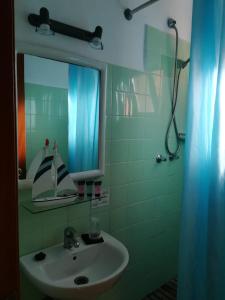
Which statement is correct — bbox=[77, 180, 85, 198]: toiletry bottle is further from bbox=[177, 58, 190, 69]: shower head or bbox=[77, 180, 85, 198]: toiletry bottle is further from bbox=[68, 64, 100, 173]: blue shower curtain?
bbox=[177, 58, 190, 69]: shower head

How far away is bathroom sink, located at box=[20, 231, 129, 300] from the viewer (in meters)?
1.00

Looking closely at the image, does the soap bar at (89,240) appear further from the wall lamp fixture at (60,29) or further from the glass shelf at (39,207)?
the wall lamp fixture at (60,29)

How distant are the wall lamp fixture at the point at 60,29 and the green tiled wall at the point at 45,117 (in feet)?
0.90

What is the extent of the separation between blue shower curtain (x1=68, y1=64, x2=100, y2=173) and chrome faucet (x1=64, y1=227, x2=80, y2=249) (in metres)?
0.34

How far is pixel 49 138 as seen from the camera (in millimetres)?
1241

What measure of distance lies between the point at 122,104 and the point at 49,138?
57 cm

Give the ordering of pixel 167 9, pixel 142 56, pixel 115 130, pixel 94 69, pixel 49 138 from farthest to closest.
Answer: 1. pixel 167 9
2. pixel 142 56
3. pixel 115 130
4. pixel 94 69
5. pixel 49 138

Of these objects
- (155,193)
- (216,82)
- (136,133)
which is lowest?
(155,193)

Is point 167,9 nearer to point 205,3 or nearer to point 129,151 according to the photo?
point 205,3

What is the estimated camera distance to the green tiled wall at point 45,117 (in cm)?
116

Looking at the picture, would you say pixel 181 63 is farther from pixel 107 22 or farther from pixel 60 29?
pixel 60 29

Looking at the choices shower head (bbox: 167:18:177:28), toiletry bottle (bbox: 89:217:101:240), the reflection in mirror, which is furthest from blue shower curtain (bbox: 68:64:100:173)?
shower head (bbox: 167:18:177:28)

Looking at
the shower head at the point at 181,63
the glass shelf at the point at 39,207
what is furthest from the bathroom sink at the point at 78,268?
the shower head at the point at 181,63

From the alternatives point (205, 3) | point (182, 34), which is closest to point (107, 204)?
point (205, 3)
